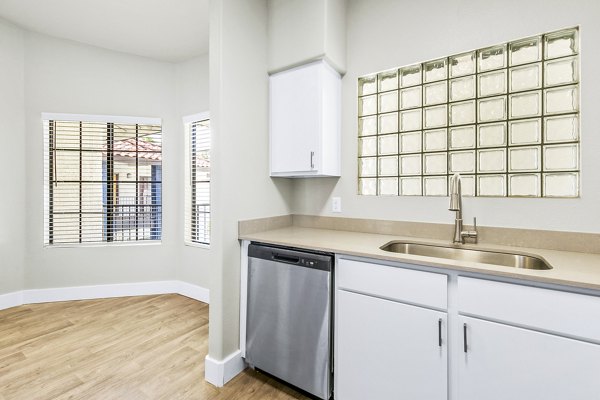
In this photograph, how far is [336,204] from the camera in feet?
7.43

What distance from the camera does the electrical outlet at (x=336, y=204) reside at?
225cm

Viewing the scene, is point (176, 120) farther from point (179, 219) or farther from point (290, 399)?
point (290, 399)

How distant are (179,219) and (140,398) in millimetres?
2044

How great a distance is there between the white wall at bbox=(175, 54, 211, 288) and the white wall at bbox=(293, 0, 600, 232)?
1.47 meters

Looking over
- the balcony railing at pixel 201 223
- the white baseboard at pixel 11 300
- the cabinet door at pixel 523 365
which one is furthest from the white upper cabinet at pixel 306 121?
the white baseboard at pixel 11 300

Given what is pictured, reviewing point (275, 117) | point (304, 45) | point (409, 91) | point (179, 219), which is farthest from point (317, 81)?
point (179, 219)

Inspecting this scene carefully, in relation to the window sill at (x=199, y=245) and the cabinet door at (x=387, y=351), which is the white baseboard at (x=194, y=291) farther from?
the cabinet door at (x=387, y=351)

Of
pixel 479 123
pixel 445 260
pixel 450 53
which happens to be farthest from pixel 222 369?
pixel 450 53

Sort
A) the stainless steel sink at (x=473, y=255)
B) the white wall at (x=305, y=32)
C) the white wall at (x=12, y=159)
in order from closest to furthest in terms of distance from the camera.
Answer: the stainless steel sink at (x=473, y=255)
the white wall at (x=305, y=32)
the white wall at (x=12, y=159)

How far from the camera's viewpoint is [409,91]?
78.7 inches

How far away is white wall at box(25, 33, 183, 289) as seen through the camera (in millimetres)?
3000

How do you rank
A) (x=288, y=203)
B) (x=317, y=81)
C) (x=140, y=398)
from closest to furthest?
(x=140, y=398) → (x=317, y=81) → (x=288, y=203)

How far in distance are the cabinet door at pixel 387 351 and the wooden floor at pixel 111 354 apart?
0.49 meters

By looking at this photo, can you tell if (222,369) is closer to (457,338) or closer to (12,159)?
(457,338)
